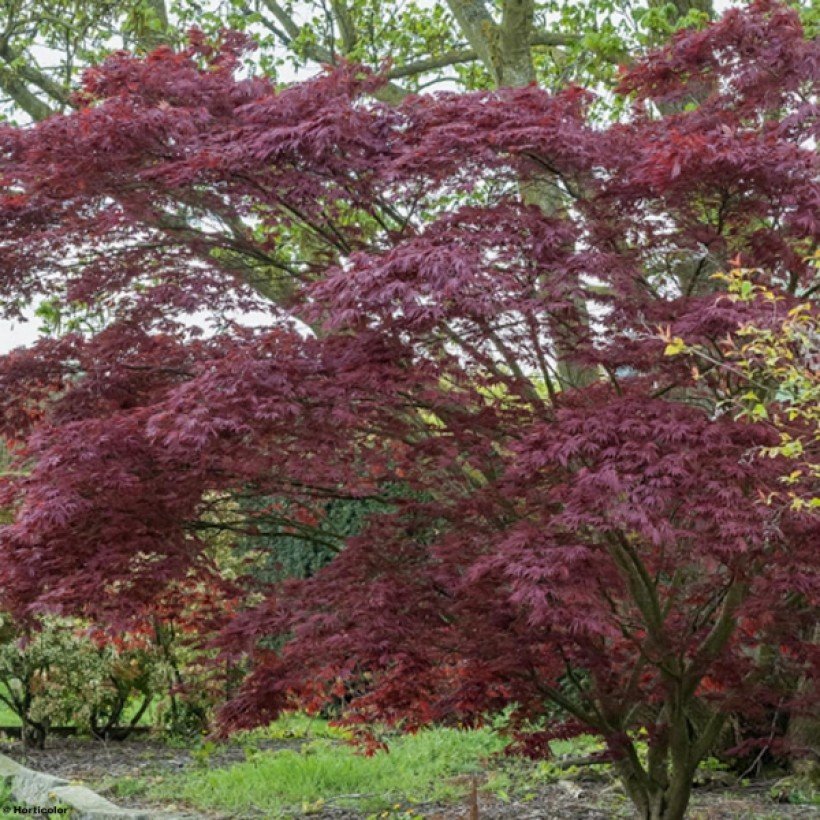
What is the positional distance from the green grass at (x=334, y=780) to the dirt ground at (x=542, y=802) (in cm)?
15

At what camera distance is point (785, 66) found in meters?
5.13

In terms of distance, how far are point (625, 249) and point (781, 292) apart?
0.75 meters

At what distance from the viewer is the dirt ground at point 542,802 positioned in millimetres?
6285

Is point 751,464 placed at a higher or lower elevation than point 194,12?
lower

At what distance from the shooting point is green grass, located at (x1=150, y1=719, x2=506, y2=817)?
6.78m

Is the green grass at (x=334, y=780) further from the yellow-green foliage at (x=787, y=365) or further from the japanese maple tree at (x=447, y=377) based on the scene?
the yellow-green foliage at (x=787, y=365)

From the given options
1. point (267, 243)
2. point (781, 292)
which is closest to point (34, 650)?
point (267, 243)

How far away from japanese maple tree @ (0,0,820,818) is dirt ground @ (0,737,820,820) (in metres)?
0.90

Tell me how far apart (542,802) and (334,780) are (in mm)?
1280

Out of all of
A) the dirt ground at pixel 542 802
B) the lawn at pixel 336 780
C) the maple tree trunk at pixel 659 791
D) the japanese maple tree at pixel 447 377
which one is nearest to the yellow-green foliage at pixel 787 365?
the japanese maple tree at pixel 447 377

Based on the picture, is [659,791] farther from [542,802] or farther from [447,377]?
[447,377]

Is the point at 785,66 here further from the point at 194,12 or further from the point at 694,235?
the point at 194,12

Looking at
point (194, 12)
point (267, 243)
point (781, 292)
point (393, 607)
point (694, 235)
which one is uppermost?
point (194, 12)

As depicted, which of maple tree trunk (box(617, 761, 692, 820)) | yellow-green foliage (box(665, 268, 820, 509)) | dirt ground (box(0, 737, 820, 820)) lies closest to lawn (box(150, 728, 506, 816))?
dirt ground (box(0, 737, 820, 820))
